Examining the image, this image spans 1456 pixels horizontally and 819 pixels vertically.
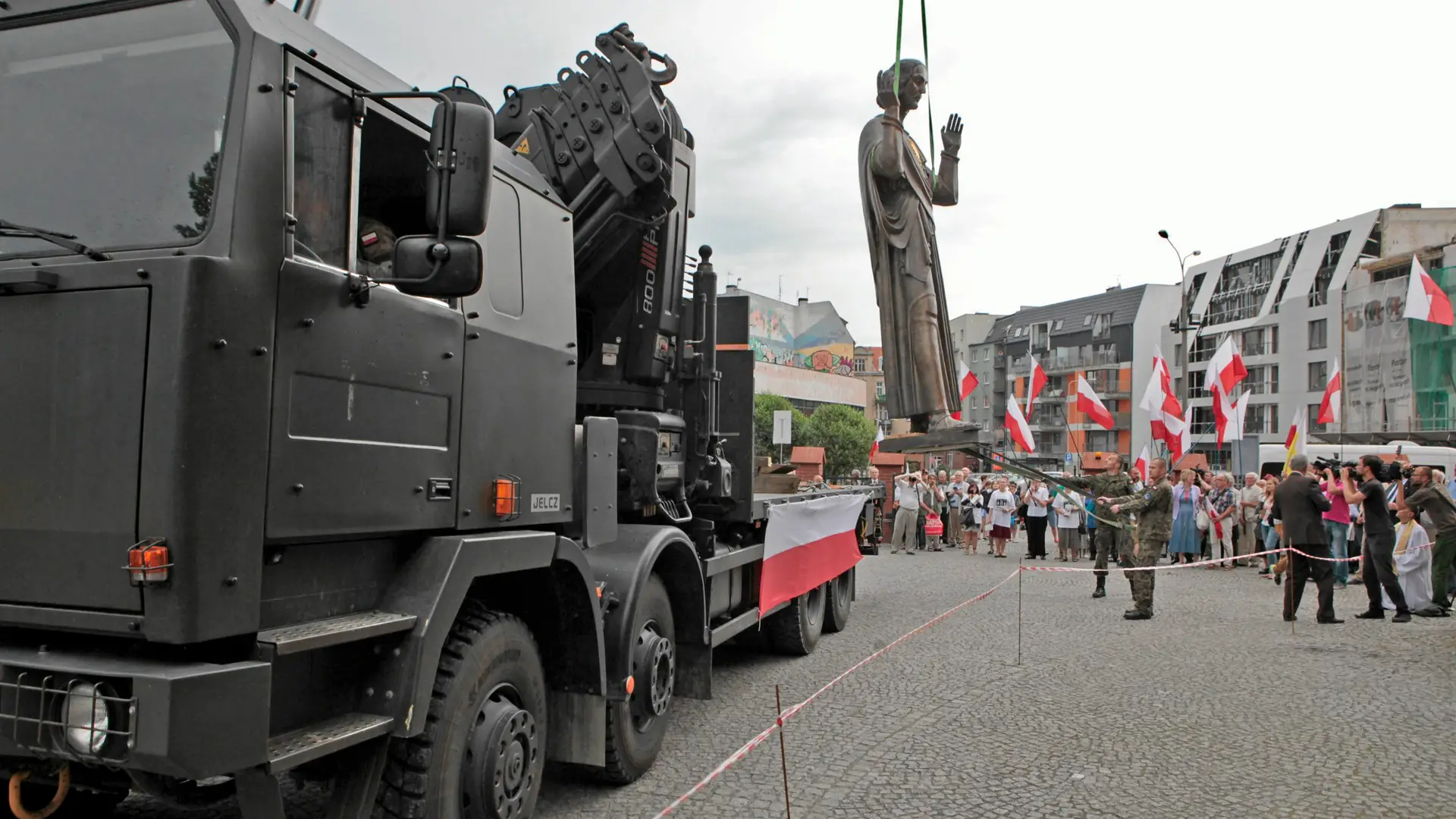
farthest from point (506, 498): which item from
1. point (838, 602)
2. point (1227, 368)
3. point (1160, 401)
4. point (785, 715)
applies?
point (1227, 368)

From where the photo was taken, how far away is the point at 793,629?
921cm

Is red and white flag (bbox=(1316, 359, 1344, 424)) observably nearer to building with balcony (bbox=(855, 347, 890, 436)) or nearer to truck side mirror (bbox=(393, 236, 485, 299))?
truck side mirror (bbox=(393, 236, 485, 299))

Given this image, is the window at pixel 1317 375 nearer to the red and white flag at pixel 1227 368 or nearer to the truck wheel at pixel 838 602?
the red and white flag at pixel 1227 368

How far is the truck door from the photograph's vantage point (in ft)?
10.4

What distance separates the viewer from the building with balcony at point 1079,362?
86750 millimetres

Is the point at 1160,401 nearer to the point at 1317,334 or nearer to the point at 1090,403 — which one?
the point at 1090,403

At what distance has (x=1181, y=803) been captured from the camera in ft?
17.2

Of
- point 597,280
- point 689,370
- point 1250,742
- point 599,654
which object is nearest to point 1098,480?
point 1250,742

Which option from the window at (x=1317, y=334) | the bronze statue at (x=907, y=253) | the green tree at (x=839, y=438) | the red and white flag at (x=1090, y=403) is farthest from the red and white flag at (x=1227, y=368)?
the green tree at (x=839, y=438)

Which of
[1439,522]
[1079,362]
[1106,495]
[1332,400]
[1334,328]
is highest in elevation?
[1079,362]

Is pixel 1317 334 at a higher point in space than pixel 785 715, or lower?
higher

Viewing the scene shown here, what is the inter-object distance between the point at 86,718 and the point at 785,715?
15.7ft

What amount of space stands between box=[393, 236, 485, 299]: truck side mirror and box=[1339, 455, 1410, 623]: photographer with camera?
38.8 ft

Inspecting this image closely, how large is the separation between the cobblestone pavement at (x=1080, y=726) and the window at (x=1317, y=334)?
57.2 metres
